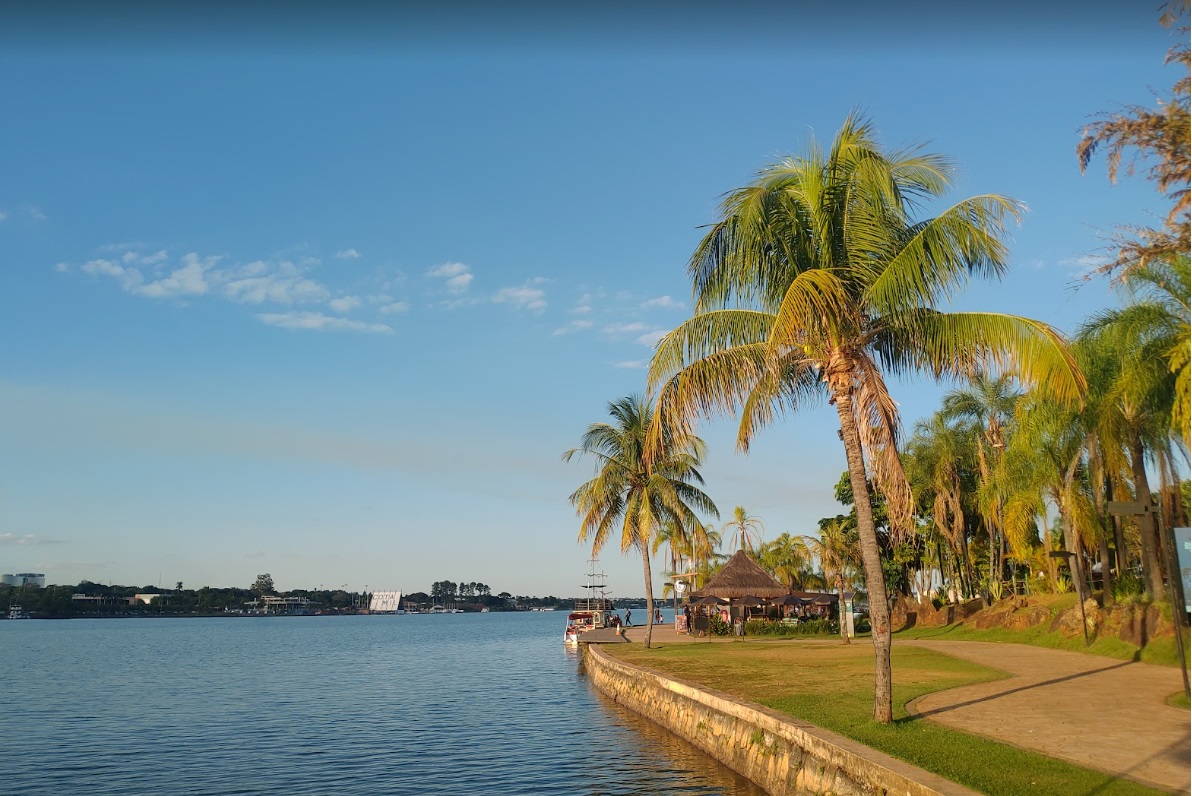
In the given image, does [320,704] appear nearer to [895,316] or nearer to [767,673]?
[767,673]

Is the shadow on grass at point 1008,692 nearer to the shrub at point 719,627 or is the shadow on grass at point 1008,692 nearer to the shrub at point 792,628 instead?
the shrub at point 792,628

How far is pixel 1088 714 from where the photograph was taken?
1379cm

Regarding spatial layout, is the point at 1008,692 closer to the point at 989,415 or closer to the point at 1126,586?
the point at 1126,586

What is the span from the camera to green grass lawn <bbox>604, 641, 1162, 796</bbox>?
9.51 m

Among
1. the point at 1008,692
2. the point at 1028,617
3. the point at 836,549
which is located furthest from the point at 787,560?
the point at 1008,692

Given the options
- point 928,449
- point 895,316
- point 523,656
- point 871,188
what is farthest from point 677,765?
point 523,656

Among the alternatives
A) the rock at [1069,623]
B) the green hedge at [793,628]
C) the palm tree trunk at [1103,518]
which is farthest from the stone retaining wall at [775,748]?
the green hedge at [793,628]

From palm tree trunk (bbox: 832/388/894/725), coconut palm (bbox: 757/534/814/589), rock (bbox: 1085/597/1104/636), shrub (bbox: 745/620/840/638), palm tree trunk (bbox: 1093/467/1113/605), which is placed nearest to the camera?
palm tree trunk (bbox: 832/388/894/725)

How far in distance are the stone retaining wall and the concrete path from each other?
97.5 inches

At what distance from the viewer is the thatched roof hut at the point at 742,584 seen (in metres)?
42.5

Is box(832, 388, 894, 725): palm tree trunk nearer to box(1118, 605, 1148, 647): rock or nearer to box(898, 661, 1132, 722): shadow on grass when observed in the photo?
box(898, 661, 1132, 722): shadow on grass

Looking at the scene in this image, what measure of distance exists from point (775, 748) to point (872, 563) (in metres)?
3.58

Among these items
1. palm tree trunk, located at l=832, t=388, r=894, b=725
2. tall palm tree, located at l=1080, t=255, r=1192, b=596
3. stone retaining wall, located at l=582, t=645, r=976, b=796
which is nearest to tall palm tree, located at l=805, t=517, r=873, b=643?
tall palm tree, located at l=1080, t=255, r=1192, b=596

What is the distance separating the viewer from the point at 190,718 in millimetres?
27219
